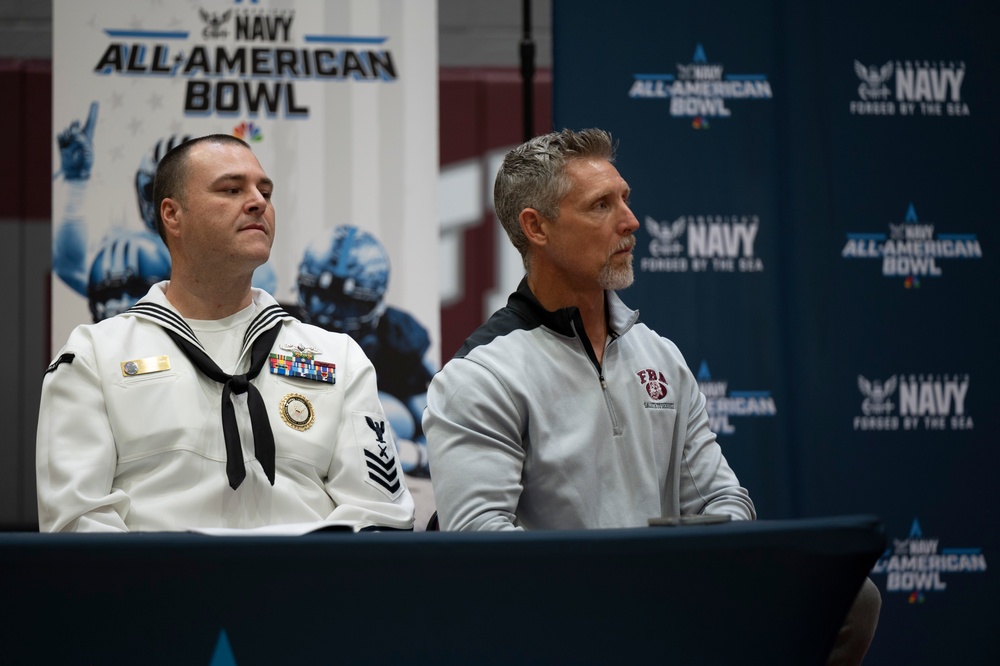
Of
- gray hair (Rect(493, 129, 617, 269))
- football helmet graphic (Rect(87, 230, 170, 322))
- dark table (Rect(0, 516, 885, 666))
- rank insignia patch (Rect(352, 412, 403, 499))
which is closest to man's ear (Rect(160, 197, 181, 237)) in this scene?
rank insignia patch (Rect(352, 412, 403, 499))

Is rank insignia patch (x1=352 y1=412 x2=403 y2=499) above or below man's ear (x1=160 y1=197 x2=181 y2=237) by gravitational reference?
below

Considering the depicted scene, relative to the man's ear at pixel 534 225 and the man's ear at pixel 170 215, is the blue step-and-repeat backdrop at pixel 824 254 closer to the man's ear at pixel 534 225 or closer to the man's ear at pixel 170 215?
the man's ear at pixel 534 225

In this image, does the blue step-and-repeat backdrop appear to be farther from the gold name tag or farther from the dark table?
the dark table

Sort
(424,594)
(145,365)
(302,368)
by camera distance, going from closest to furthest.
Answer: (424,594) → (145,365) → (302,368)

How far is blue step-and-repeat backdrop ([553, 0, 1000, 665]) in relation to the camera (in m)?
3.44

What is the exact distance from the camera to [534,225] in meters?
2.22

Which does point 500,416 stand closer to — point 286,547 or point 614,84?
point 286,547

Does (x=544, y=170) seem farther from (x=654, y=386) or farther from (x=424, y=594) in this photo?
(x=424, y=594)

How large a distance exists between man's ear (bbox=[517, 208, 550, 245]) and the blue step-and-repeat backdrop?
1311mm

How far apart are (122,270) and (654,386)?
1.92m

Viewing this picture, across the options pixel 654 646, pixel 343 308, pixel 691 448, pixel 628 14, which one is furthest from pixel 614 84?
pixel 654 646

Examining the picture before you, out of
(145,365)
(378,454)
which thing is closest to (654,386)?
(378,454)

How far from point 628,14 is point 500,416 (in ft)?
6.78

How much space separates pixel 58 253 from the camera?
317 centimetres
